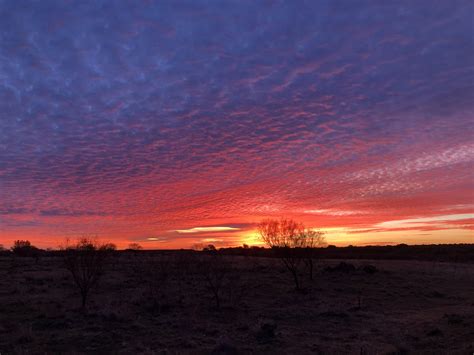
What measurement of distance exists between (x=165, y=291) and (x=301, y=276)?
51.3 feet

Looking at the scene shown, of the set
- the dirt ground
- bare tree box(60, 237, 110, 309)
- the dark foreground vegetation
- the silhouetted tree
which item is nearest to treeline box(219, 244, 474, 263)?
the dark foreground vegetation

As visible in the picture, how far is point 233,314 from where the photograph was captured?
21688 mm

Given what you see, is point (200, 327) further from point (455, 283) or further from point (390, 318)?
point (455, 283)

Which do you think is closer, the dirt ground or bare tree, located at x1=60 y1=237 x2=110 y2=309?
the dirt ground

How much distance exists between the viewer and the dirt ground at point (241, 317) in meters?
15.0

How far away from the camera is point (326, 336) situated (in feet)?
56.2

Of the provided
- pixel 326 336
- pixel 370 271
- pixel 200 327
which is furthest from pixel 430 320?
pixel 370 271

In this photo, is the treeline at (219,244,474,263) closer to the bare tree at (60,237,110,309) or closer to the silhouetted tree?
the bare tree at (60,237,110,309)

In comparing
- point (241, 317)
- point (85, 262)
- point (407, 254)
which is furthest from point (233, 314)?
point (407, 254)

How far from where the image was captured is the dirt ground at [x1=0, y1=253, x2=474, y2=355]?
15047 mm

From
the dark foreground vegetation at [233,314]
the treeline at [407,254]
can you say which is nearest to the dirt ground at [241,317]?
the dark foreground vegetation at [233,314]

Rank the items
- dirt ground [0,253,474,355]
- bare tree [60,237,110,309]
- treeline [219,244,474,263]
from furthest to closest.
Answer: treeline [219,244,474,263]
bare tree [60,237,110,309]
dirt ground [0,253,474,355]

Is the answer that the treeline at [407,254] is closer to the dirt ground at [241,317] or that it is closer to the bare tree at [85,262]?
the dirt ground at [241,317]

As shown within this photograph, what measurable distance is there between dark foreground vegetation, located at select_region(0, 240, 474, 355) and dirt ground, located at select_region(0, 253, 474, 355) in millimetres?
51
